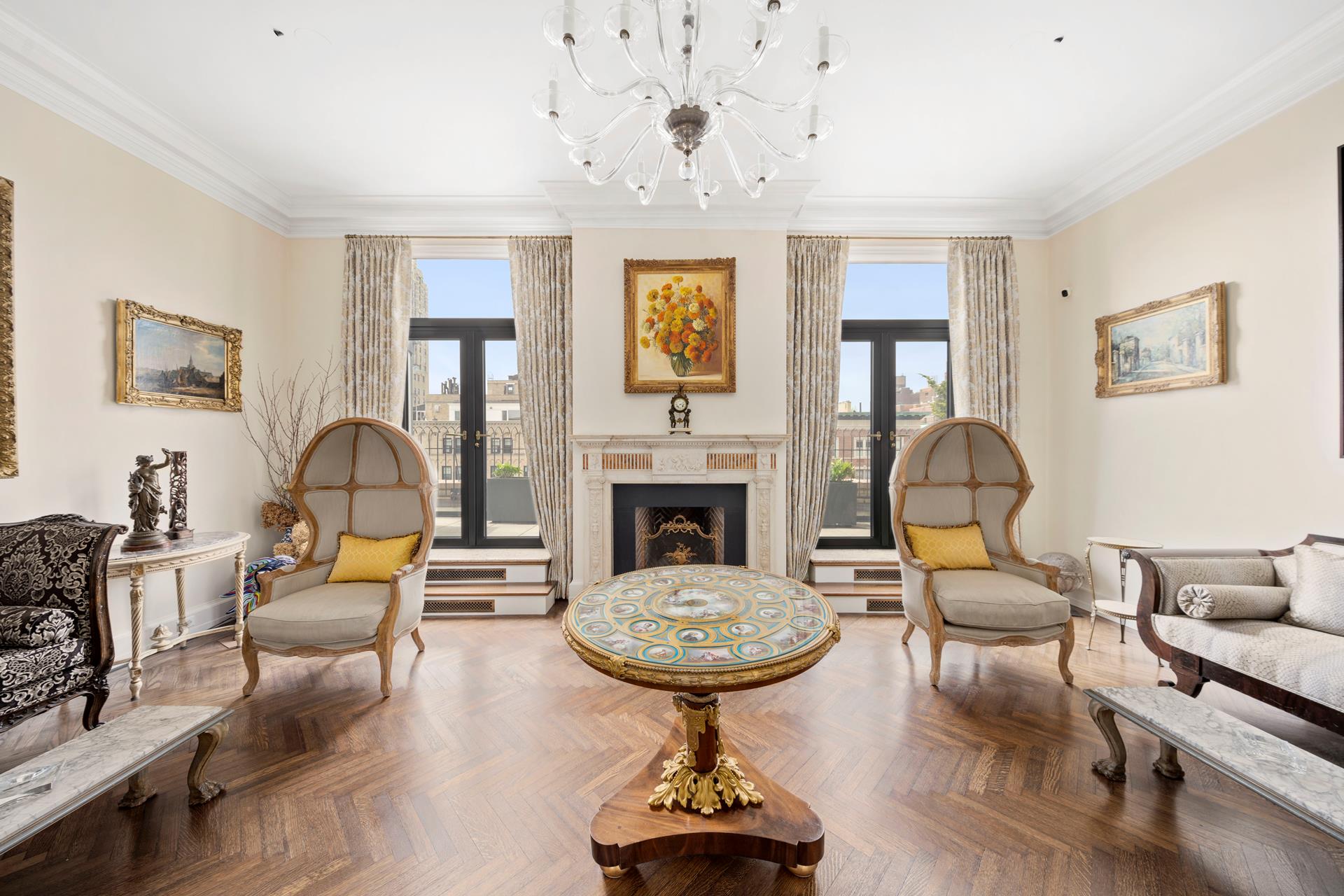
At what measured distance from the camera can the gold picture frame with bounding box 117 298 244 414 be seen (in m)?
3.09

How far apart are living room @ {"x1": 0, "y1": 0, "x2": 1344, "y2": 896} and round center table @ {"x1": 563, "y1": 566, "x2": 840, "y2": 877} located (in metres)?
0.02

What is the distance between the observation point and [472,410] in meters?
4.69

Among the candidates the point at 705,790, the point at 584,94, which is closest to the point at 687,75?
the point at 584,94

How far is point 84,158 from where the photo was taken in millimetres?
2908

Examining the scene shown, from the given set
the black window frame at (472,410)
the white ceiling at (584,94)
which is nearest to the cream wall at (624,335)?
the white ceiling at (584,94)

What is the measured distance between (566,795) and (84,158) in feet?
14.0

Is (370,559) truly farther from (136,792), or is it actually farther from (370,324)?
(370,324)

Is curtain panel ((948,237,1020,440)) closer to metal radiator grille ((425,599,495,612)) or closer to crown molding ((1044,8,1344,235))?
crown molding ((1044,8,1344,235))

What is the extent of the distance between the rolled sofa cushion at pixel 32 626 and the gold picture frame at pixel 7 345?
0.86 meters

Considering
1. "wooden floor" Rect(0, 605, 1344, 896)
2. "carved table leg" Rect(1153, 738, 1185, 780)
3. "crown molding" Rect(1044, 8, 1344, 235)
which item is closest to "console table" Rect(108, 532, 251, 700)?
"wooden floor" Rect(0, 605, 1344, 896)

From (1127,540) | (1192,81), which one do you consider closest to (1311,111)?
(1192,81)

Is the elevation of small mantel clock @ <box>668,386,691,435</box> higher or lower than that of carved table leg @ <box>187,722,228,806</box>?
higher

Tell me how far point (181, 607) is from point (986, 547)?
513cm

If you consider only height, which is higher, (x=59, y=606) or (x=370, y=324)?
(x=370, y=324)
